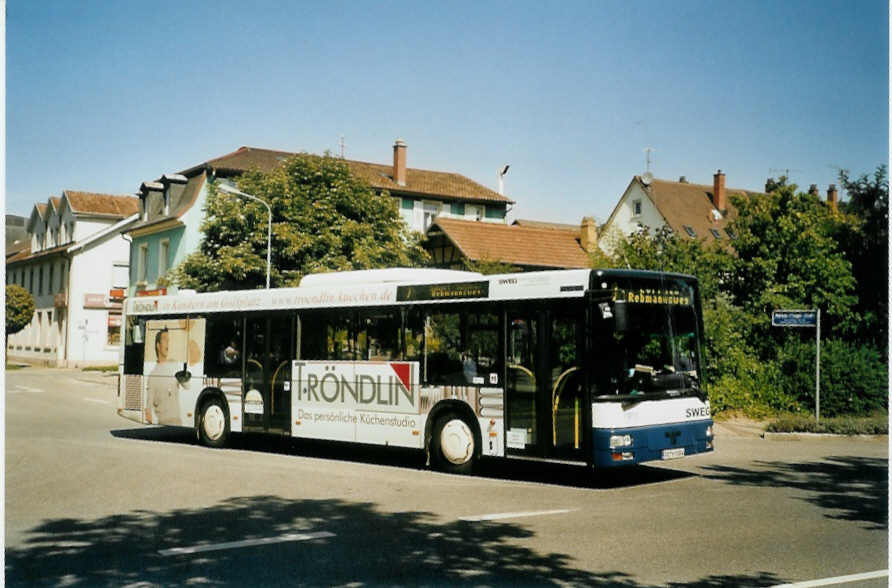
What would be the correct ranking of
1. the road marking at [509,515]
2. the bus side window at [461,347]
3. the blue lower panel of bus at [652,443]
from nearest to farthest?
the road marking at [509,515], the blue lower panel of bus at [652,443], the bus side window at [461,347]

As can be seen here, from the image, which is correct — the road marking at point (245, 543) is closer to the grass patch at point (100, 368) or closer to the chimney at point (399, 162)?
the grass patch at point (100, 368)

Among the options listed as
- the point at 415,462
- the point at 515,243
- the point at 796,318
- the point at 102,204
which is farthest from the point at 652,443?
the point at 102,204

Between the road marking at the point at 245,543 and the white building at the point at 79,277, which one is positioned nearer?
the road marking at the point at 245,543

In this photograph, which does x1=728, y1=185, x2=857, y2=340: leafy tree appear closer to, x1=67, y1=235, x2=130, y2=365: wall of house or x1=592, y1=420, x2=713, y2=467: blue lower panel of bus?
x1=592, y1=420, x2=713, y2=467: blue lower panel of bus

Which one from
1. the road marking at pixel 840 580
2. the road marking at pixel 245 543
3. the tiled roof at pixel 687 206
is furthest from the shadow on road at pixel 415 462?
the tiled roof at pixel 687 206

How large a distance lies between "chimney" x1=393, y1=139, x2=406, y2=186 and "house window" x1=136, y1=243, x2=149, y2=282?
51.7ft

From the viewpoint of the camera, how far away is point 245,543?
785cm

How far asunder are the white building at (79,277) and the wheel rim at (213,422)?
35.3 metres

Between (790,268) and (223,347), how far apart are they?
16.1 meters

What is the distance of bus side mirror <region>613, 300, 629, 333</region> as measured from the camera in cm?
1126

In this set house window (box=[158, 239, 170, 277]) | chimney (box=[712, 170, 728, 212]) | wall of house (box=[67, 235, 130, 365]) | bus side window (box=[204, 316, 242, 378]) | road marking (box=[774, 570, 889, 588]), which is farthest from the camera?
chimney (box=[712, 170, 728, 212])

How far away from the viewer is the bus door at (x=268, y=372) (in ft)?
49.8

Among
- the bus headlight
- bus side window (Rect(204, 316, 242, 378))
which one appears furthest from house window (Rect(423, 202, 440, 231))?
the bus headlight

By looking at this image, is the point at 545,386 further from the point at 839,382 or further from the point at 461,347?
the point at 839,382
